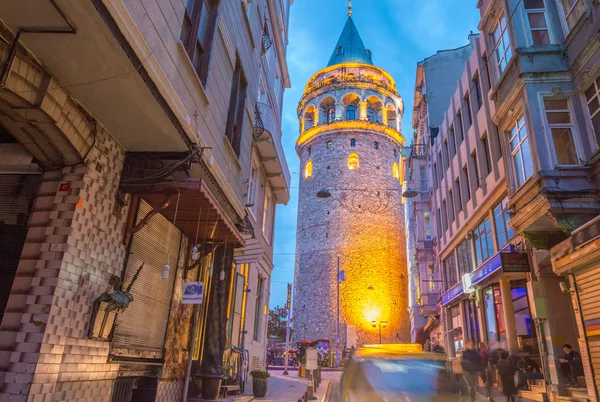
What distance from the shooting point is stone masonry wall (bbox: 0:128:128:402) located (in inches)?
200

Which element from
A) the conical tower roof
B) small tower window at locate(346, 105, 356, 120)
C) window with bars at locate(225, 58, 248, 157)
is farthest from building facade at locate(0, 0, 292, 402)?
the conical tower roof

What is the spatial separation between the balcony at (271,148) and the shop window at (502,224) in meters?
8.74

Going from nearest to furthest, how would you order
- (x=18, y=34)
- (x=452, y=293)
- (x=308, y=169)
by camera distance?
1. (x=18, y=34)
2. (x=452, y=293)
3. (x=308, y=169)

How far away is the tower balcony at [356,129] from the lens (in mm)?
43656

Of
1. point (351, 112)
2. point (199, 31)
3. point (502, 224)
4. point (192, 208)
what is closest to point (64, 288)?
point (192, 208)

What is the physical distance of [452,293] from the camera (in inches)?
843

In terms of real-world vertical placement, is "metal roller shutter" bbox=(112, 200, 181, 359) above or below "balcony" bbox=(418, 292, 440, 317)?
below

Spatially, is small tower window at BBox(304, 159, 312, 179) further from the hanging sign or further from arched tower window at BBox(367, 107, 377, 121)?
the hanging sign

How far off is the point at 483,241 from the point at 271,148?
9745 millimetres

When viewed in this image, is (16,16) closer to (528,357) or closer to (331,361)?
(528,357)

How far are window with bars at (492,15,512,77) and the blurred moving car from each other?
35.0ft

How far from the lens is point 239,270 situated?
563 inches

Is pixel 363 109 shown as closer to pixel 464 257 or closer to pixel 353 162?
pixel 353 162

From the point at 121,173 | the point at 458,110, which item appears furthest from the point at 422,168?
the point at 121,173
